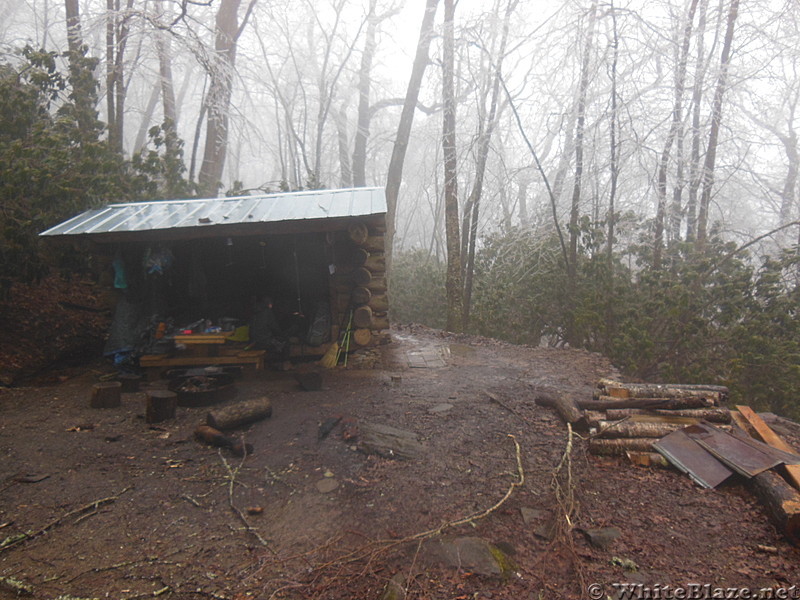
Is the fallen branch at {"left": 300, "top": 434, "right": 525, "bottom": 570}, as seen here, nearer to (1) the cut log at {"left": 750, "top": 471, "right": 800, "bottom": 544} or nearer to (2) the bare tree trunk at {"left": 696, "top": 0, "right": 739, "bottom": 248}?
(1) the cut log at {"left": 750, "top": 471, "right": 800, "bottom": 544}

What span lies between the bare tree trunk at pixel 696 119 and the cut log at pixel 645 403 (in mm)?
5558

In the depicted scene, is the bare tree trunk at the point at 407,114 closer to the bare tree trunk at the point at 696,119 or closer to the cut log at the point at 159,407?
the bare tree trunk at the point at 696,119

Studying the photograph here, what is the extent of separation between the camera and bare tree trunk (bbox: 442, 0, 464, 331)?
10.4 m

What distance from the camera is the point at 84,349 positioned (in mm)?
7102

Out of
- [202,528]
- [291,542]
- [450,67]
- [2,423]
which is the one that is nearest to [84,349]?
[2,423]

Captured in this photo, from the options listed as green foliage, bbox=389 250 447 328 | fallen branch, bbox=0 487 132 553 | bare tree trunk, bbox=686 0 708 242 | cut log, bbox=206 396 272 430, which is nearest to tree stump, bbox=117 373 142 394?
cut log, bbox=206 396 272 430

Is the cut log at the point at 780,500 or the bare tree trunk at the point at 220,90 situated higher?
the bare tree trunk at the point at 220,90

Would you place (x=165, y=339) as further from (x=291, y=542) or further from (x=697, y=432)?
(x=697, y=432)

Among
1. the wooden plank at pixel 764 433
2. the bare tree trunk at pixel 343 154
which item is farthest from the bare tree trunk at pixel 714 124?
the bare tree trunk at pixel 343 154

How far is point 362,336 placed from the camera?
676cm

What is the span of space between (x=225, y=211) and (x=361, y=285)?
2124 mm

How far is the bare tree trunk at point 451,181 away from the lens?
10359mm

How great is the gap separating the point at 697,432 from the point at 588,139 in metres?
6.57

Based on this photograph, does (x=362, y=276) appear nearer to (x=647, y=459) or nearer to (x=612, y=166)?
(x=647, y=459)
